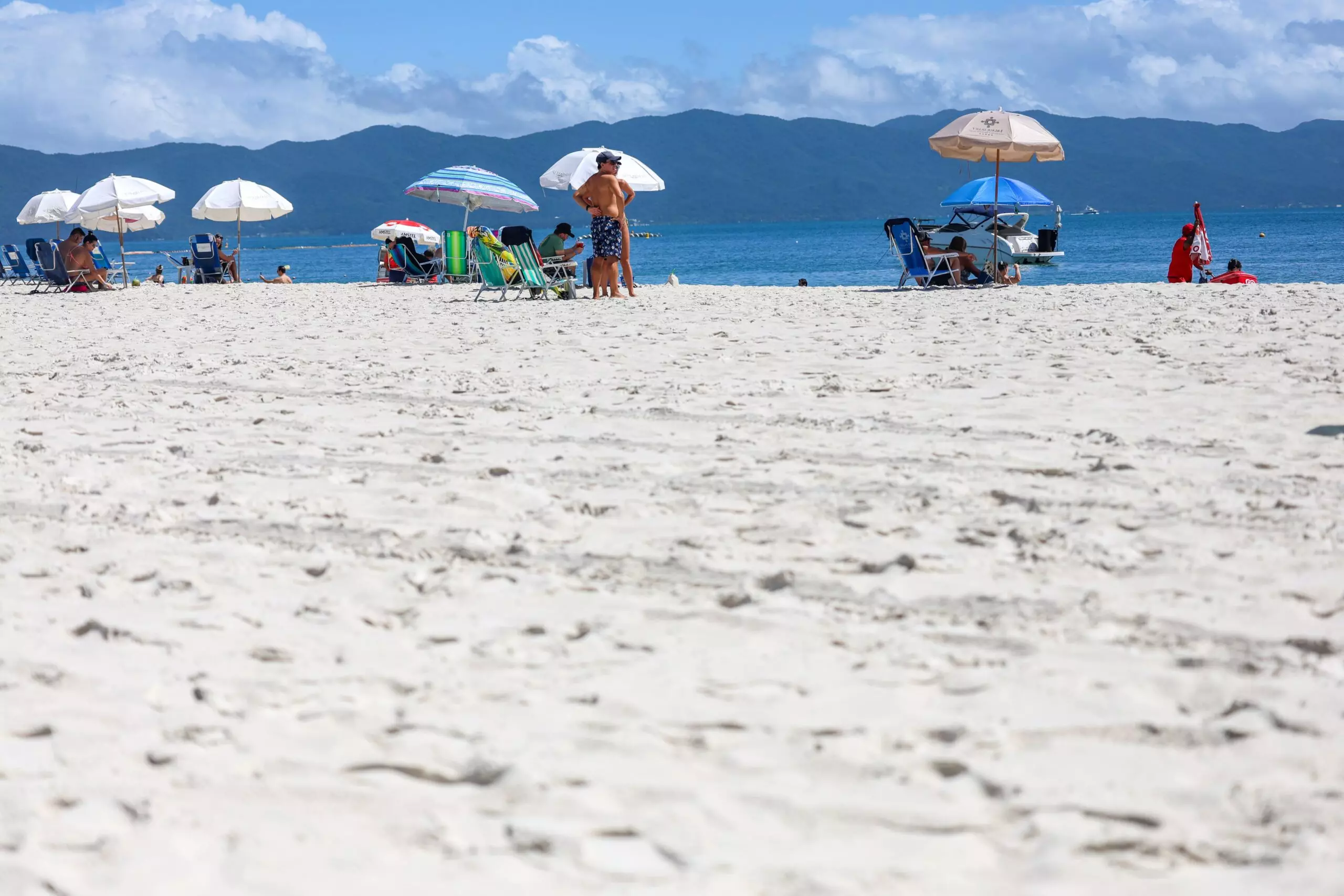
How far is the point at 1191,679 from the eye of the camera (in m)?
2.07

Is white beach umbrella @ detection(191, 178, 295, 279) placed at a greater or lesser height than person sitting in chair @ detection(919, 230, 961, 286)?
greater

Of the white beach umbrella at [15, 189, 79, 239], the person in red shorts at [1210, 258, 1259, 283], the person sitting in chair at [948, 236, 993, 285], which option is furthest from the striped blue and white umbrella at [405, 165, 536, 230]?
the white beach umbrella at [15, 189, 79, 239]

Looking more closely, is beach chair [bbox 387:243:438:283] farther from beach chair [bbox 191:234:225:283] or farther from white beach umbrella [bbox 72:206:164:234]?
white beach umbrella [bbox 72:206:164:234]

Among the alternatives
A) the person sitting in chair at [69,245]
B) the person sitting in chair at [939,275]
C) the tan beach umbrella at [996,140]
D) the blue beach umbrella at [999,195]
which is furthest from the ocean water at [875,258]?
the person sitting in chair at [939,275]

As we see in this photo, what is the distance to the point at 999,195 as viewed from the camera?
18422 mm

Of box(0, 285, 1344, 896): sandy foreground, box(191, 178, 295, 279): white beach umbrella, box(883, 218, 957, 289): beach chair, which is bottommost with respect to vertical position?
box(0, 285, 1344, 896): sandy foreground

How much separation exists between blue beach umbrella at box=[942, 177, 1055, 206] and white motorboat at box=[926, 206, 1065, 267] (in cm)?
16

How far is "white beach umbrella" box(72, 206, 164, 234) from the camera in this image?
1867 cm

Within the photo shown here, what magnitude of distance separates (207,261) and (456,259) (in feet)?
16.4

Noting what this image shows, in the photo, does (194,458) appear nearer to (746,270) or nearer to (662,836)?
(662,836)

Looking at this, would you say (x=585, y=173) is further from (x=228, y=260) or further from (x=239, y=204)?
(x=228, y=260)

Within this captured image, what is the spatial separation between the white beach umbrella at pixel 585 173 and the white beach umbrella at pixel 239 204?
19.6ft

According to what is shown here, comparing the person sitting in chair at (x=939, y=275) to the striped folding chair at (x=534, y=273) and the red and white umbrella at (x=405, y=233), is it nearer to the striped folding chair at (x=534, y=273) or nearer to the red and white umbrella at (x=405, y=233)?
the striped folding chair at (x=534, y=273)

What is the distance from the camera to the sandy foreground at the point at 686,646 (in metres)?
1.63
